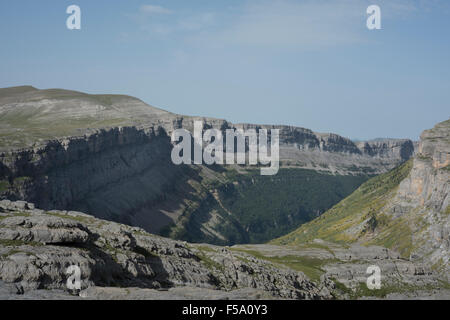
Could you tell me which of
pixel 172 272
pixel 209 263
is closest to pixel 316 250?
pixel 209 263

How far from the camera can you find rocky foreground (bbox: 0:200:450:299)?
44.3m

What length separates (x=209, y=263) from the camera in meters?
81.6

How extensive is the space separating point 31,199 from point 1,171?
1475 cm

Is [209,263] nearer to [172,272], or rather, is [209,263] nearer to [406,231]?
[172,272]

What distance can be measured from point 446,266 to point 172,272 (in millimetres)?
111737

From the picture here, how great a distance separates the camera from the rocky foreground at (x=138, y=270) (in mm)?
44344

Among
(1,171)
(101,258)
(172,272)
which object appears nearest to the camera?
(101,258)

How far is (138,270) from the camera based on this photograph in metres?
60.8
